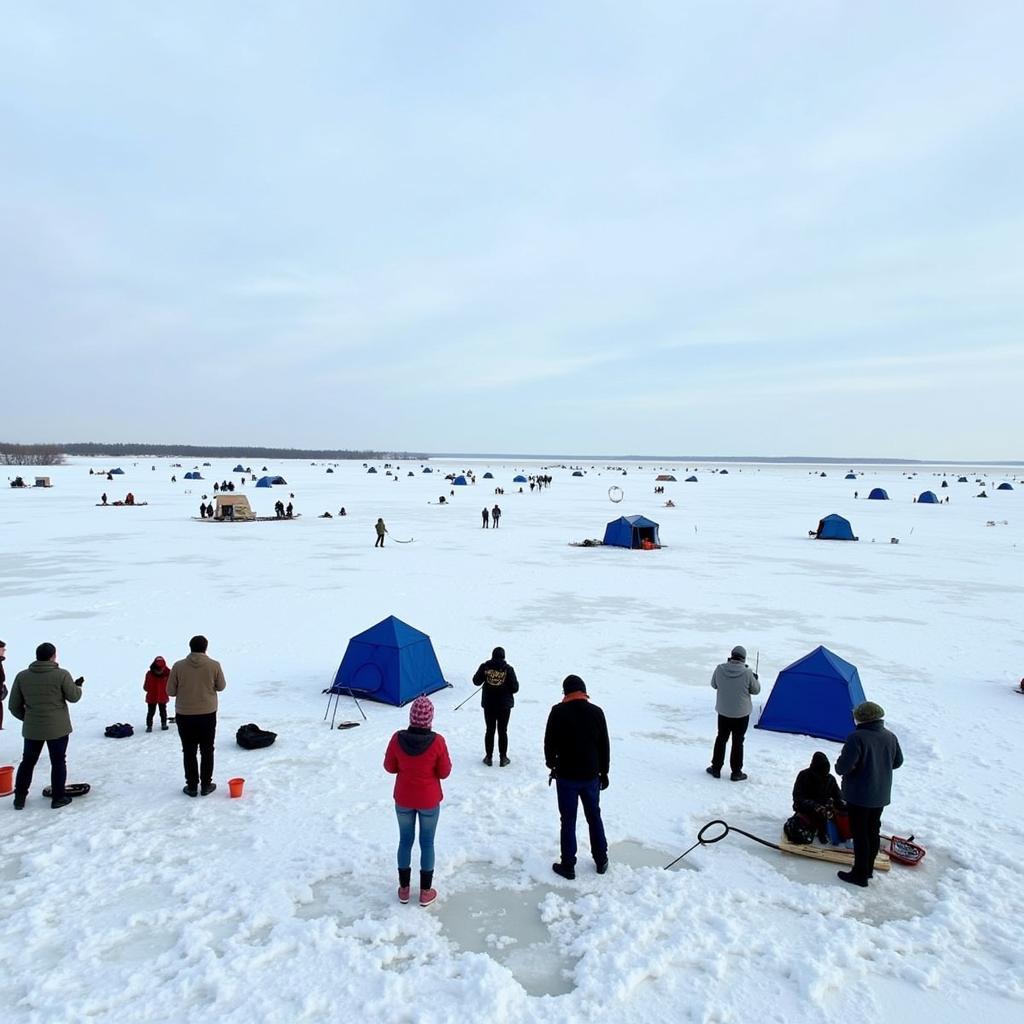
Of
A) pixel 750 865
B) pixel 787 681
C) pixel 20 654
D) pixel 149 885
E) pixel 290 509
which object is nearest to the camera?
pixel 149 885

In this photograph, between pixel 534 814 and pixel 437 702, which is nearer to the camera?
pixel 534 814

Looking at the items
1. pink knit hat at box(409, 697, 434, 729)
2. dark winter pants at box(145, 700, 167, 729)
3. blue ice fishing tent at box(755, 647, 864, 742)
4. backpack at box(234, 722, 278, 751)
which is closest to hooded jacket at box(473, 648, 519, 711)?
pink knit hat at box(409, 697, 434, 729)

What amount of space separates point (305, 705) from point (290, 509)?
31.8 metres

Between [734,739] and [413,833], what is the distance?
4602mm

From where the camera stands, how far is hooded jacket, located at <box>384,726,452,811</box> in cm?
595

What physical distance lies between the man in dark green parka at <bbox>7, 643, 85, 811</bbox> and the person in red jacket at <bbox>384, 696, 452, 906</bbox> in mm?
4072

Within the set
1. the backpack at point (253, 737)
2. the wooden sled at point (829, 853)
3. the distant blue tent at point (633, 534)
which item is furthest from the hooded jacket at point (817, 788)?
the distant blue tent at point (633, 534)

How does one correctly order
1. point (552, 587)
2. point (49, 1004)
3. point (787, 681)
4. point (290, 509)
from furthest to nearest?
point (290, 509)
point (552, 587)
point (787, 681)
point (49, 1004)

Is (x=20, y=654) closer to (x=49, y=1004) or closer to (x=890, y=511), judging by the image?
(x=49, y=1004)

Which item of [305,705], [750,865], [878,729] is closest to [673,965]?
[750,865]

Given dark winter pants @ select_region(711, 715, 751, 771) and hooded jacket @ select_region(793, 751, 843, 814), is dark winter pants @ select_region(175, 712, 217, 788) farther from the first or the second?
hooded jacket @ select_region(793, 751, 843, 814)

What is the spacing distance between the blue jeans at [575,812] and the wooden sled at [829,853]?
6.65ft

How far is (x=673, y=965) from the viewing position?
17.9 ft

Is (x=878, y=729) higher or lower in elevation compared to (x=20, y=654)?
higher
